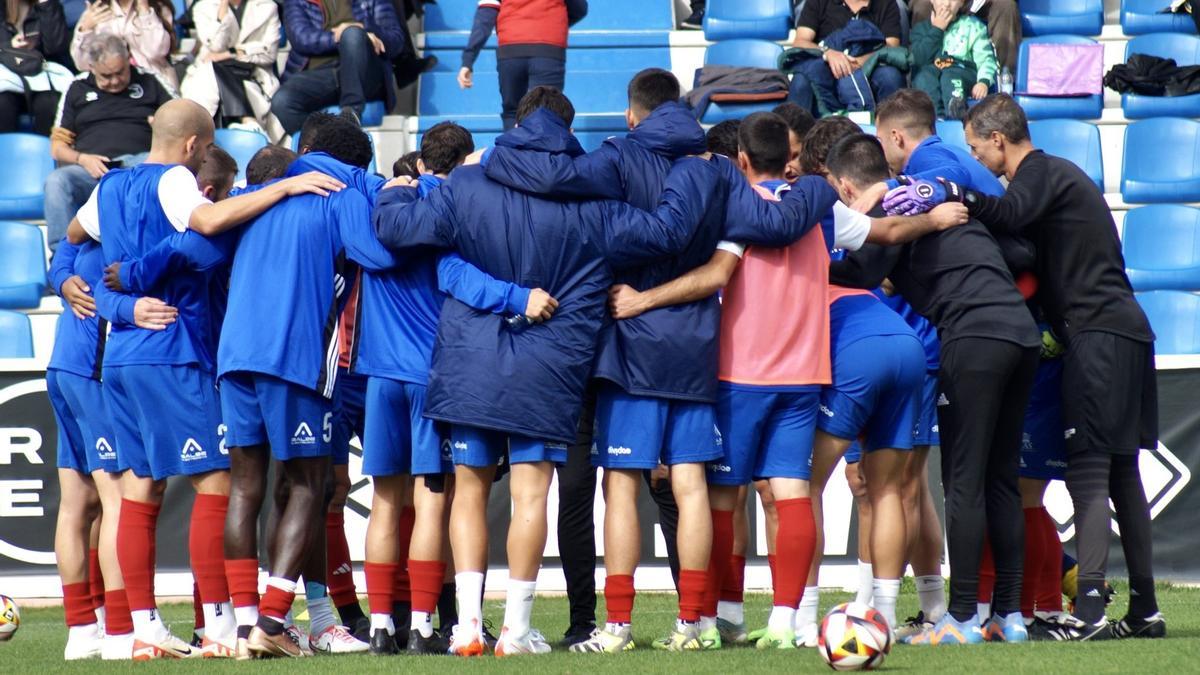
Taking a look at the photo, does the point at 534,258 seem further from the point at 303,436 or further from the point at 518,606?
the point at 518,606

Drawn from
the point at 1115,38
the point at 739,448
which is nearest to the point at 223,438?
the point at 739,448

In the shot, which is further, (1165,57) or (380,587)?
(1165,57)

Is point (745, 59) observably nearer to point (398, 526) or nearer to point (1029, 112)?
point (1029, 112)

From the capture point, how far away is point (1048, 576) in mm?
6984

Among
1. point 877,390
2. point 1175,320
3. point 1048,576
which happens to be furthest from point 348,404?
point 1175,320

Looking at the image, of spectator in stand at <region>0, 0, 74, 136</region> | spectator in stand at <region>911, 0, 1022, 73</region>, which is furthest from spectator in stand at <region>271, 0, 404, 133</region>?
spectator in stand at <region>911, 0, 1022, 73</region>

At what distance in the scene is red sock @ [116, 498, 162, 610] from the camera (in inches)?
256

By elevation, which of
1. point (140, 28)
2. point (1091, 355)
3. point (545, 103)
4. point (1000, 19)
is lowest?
point (1091, 355)

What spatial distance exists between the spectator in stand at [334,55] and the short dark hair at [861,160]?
22.1 ft

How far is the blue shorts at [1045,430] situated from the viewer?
696cm

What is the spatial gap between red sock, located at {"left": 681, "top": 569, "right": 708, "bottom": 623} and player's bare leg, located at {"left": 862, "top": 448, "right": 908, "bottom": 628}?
2.59ft

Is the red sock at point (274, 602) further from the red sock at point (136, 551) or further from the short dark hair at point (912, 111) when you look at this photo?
the short dark hair at point (912, 111)

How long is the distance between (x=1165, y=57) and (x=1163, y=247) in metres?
2.40

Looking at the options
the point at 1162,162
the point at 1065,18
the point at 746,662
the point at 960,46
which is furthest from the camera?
the point at 1065,18
